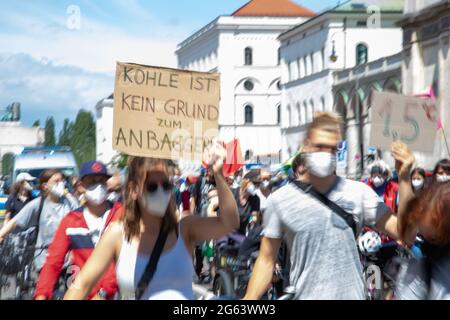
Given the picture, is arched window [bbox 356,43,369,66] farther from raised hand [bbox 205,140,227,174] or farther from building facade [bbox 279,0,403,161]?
raised hand [bbox 205,140,227,174]

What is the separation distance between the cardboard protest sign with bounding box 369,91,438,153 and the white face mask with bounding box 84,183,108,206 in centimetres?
180

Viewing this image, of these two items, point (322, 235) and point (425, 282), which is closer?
point (425, 282)

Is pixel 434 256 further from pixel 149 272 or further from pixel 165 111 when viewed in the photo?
pixel 165 111

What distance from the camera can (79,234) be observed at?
24.6 ft

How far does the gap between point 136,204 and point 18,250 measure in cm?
615

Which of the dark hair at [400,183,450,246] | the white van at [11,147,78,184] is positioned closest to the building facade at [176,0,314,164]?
the white van at [11,147,78,184]

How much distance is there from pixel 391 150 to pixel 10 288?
6.61 m

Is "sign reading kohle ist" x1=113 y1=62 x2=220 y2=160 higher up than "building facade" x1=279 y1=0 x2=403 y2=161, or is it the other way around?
"building facade" x1=279 y1=0 x2=403 y2=161

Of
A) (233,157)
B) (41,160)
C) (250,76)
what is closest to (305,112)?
(250,76)

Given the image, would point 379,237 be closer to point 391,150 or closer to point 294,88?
point 391,150

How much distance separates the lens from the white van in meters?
37.3

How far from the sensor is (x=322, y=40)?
83562 millimetres

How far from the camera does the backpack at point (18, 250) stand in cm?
1102

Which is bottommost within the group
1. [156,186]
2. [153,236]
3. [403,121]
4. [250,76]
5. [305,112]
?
[153,236]
